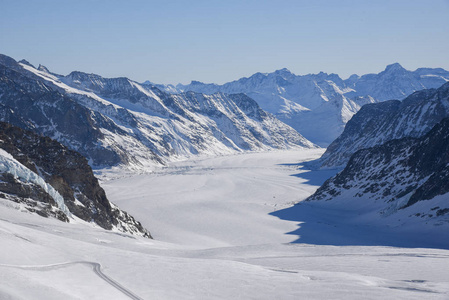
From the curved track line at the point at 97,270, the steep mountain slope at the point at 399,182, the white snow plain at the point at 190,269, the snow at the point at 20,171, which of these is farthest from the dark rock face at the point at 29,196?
the steep mountain slope at the point at 399,182

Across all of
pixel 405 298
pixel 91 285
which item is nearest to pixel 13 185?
pixel 91 285

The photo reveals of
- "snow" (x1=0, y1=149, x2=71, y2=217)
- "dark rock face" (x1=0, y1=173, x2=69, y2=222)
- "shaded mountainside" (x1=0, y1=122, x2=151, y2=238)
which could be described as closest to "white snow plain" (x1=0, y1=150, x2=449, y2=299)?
"dark rock face" (x1=0, y1=173, x2=69, y2=222)

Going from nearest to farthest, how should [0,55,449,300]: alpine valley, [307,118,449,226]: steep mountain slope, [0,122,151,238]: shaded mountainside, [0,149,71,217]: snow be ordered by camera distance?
1. [0,55,449,300]: alpine valley
2. [0,122,151,238]: shaded mountainside
3. [0,149,71,217]: snow
4. [307,118,449,226]: steep mountain slope

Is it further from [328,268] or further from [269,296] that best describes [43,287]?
[328,268]

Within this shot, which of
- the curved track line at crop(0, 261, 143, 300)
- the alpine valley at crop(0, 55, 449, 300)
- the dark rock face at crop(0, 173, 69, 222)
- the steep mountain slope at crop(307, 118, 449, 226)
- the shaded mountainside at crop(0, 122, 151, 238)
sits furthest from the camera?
the steep mountain slope at crop(307, 118, 449, 226)

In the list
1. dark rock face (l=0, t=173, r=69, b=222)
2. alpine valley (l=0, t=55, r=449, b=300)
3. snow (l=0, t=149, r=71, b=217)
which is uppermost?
snow (l=0, t=149, r=71, b=217)

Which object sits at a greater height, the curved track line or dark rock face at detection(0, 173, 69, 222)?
dark rock face at detection(0, 173, 69, 222)

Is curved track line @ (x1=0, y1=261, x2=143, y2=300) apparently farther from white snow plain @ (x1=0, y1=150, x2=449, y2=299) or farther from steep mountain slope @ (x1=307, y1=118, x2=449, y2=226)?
steep mountain slope @ (x1=307, y1=118, x2=449, y2=226)

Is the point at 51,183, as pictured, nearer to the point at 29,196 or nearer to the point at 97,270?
the point at 29,196
